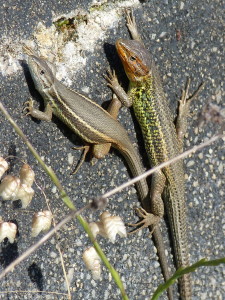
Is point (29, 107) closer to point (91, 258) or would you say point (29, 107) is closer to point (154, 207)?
point (154, 207)

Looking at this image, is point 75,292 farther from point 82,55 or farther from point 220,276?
point 82,55

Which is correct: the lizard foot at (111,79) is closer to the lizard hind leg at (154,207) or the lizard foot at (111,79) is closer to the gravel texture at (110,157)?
Result: the gravel texture at (110,157)

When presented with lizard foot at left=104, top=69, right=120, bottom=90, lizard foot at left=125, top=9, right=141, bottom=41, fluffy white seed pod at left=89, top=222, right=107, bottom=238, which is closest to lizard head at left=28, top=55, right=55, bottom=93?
lizard foot at left=104, top=69, right=120, bottom=90

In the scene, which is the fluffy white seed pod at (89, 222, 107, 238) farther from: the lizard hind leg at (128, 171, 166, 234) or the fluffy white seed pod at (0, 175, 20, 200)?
the lizard hind leg at (128, 171, 166, 234)

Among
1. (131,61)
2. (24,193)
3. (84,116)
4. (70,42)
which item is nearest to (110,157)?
(84,116)

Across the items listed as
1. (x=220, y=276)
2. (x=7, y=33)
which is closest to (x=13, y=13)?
(x=7, y=33)

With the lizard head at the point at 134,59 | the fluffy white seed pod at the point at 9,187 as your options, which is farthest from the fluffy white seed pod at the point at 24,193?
the lizard head at the point at 134,59
